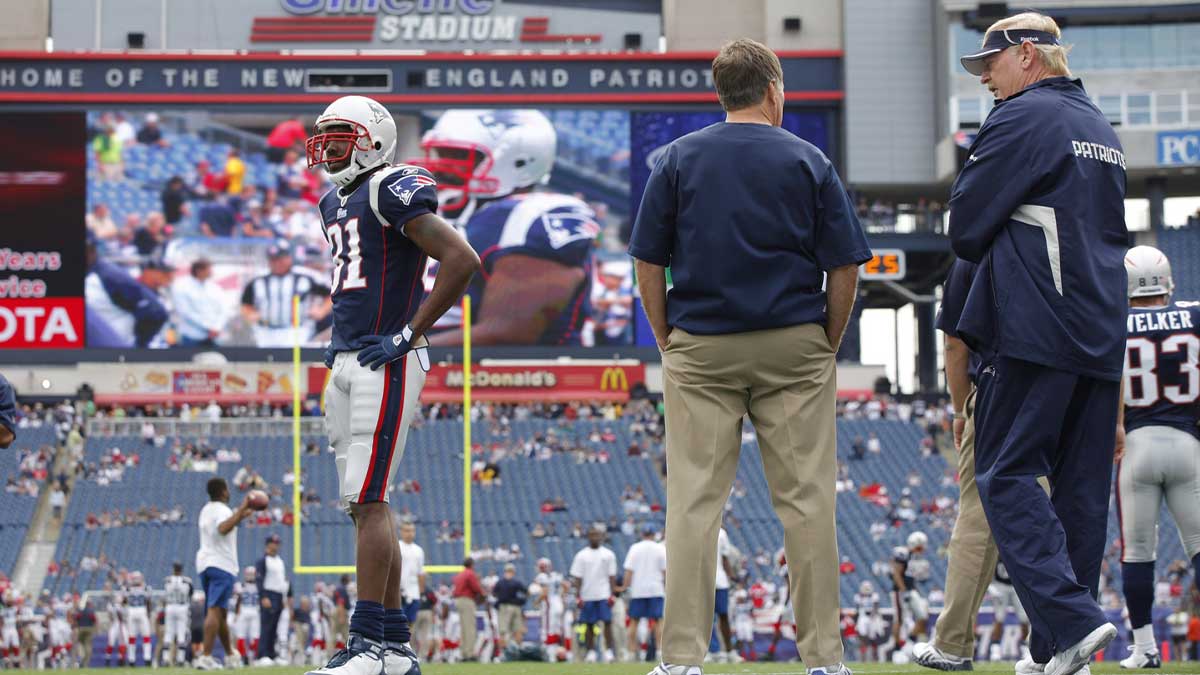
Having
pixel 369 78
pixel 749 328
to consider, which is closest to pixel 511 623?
pixel 749 328

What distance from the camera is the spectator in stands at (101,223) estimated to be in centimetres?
3541

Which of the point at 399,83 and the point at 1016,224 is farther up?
the point at 399,83

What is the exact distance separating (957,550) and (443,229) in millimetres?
2346

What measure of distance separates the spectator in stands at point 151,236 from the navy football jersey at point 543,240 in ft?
22.5

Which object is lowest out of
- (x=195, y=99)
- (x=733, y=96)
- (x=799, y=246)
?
(x=799, y=246)

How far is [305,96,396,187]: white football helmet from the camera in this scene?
535 cm

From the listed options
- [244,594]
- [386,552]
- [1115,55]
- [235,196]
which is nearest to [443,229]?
[386,552]

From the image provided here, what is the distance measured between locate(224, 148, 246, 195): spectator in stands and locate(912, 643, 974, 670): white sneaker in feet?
103

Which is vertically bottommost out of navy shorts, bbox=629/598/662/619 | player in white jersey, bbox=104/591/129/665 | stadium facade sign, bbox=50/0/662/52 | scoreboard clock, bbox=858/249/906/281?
player in white jersey, bbox=104/591/129/665

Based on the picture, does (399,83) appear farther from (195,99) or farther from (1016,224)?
(1016,224)

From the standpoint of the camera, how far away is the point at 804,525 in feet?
14.3

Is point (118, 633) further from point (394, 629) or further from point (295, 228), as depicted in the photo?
point (394, 629)

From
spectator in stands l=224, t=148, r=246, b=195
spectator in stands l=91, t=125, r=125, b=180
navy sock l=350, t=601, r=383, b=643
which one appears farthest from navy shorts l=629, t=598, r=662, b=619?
spectator in stands l=91, t=125, r=125, b=180

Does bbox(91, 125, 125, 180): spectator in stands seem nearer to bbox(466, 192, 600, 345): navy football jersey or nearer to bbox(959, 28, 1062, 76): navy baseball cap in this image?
bbox(466, 192, 600, 345): navy football jersey
